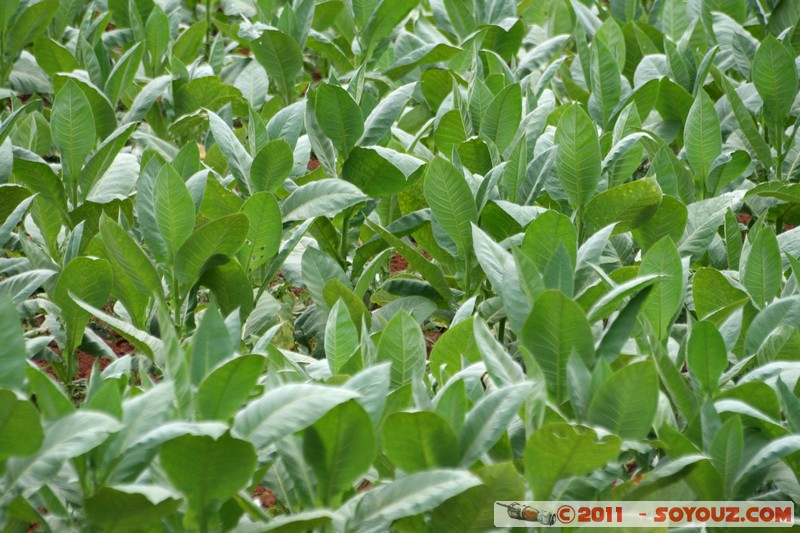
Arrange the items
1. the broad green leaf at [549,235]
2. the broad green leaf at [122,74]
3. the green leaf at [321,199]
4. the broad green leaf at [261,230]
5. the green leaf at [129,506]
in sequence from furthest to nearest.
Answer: the broad green leaf at [122,74]
the green leaf at [321,199]
the broad green leaf at [261,230]
the broad green leaf at [549,235]
the green leaf at [129,506]

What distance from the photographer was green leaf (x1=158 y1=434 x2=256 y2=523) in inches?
59.5

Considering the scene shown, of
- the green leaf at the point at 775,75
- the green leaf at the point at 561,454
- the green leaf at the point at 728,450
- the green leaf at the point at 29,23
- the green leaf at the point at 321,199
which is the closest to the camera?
the green leaf at the point at 561,454

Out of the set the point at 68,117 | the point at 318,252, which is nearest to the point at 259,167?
the point at 318,252

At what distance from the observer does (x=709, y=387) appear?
1910 millimetres

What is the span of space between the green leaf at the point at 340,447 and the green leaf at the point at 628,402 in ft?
1.21

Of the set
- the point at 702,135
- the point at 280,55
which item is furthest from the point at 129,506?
the point at 280,55

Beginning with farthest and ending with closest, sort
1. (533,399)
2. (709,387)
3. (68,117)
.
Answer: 1. (68,117)
2. (709,387)
3. (533,399)

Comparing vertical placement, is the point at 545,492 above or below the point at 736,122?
below

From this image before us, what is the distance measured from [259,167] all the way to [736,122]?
1598 millimetres

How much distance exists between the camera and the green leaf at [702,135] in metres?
2.80

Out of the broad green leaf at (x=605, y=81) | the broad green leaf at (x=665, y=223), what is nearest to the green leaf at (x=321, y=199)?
the broad green leaf at (x=665, y=223)

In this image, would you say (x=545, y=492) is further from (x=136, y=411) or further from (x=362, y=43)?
(x=362, y=43)

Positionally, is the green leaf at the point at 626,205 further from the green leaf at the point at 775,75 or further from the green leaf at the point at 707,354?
the green leaf at the point at 775,75

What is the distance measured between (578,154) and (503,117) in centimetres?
39
